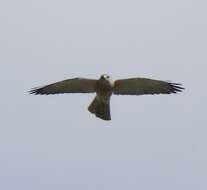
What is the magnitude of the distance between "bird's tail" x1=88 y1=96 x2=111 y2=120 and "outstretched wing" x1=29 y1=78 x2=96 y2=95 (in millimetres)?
512

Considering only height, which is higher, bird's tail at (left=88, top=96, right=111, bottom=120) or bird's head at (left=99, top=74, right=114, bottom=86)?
bird's head at (left=99, top=74, right=114, bottom=86)

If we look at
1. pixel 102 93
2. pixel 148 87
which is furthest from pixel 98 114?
pixel 148 87

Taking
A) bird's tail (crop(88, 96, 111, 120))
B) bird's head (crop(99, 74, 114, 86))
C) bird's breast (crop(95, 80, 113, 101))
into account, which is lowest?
bird's tail (crop(88, 96, 111, 120))

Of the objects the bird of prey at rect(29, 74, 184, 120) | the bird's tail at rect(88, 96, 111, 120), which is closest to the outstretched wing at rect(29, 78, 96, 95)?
the bird of prey at rect(29, 74, 184, 120)

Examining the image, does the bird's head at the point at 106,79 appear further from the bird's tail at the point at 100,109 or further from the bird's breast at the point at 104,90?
the bird's tail at the point at 100,109

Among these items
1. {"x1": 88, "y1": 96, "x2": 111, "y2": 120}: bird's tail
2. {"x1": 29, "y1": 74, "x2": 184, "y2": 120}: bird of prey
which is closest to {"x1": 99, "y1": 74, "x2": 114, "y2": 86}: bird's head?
{"x1": 29, "y1": 74, "x2": 184, "y2": 120}: bird of prey

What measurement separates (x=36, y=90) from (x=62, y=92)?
869 mm

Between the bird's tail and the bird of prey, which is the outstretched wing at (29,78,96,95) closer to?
the bird of prey

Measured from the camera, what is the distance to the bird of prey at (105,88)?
1451 cm

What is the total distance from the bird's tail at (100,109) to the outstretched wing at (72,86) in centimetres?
51

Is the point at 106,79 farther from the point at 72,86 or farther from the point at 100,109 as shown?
the point at 72,86

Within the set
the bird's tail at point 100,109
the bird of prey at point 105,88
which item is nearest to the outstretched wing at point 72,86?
the bird of prey at point 105,88

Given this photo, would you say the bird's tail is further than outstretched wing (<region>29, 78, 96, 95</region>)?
No

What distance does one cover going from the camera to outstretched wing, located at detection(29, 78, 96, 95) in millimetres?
14875
